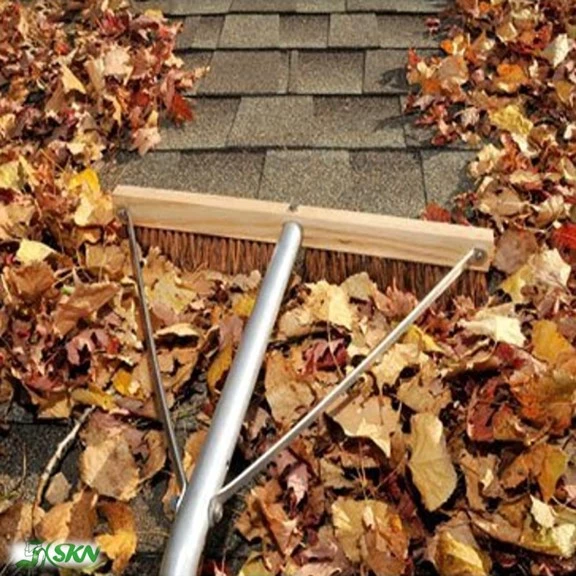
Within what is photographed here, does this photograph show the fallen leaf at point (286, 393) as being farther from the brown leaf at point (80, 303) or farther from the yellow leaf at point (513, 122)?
the yellow leaf at point (513, 122)

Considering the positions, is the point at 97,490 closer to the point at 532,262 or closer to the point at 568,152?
the point at 532,262

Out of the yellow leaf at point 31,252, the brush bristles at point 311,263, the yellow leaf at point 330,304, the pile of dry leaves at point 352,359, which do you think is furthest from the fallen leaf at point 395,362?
the yellow leaf at point 31,252

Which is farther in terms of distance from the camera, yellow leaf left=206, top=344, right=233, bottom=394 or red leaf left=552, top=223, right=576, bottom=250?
red leaf left=552, top=223, right=576, bottom=250

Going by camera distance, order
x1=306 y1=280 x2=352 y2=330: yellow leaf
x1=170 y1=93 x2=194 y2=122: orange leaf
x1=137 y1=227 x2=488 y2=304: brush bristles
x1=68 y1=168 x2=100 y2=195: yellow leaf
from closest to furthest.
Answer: x1=306 y1=280 x2=352 y2=330: yellow leaf, x1=137 y1=227 x2=488 y2=304: brush bristles, x1=68 y1=168 x2=100 y2=195: yellow leaf, x1=170 y1=93 x2=194 y2=122: orange leaf

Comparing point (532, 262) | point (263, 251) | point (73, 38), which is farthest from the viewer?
point (73, 38)

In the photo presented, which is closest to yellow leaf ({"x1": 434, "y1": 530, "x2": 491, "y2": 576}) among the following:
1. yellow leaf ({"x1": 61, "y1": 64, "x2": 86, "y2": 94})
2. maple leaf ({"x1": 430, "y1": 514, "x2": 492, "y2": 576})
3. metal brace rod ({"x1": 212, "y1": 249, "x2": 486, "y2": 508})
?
maple leaf ({"x1": 430, "y1": 514, "x2": 492, "y2": 576})

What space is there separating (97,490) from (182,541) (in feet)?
1.06

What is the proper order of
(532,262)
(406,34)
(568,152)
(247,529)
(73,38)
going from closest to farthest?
(247,529)
(532,262)
(568,152)
(406,34)
(73,38)

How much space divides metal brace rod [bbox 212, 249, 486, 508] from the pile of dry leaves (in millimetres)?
92

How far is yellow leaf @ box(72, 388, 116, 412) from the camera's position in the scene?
1590 mm

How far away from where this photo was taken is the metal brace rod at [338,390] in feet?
4.07

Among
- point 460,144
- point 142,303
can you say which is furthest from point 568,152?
point 142,303

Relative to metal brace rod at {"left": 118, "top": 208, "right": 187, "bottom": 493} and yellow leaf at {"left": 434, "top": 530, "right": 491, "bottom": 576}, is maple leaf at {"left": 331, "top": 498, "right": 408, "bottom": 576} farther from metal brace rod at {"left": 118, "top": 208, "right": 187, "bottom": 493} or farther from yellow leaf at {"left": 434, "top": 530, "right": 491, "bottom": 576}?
metal brace rod at {"left": 118, "top": 208, "right": 187, "bottom": 493}

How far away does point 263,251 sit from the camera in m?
1.88
